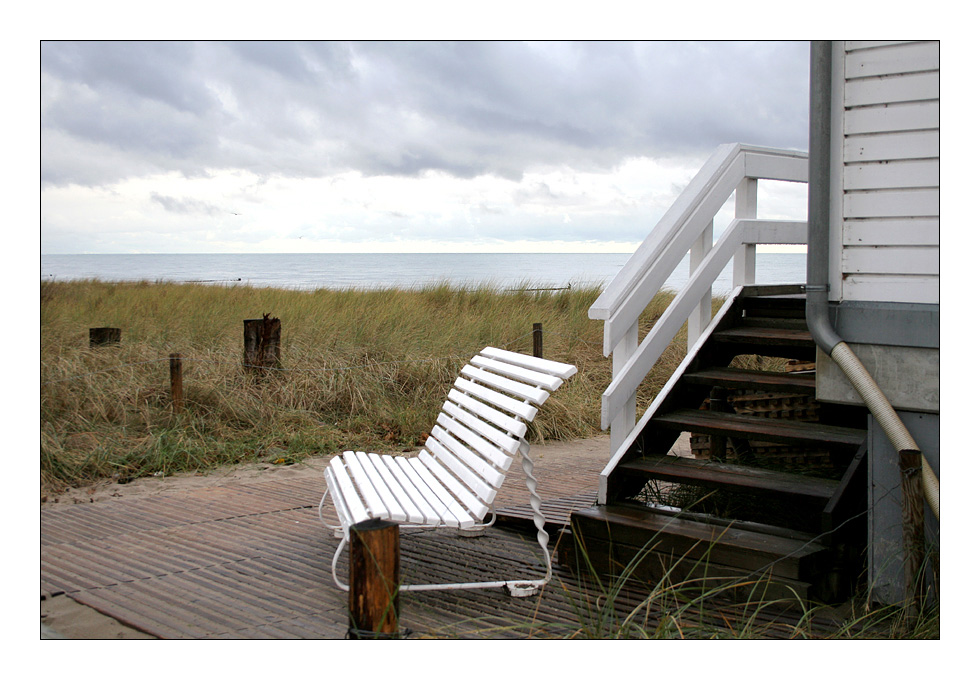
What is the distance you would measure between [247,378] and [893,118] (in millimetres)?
5955

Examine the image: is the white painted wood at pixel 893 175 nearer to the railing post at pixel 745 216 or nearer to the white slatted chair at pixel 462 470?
the white slatted chair at pixel 462 470

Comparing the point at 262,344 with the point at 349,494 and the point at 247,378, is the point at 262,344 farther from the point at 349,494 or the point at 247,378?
→ the point at 349,494

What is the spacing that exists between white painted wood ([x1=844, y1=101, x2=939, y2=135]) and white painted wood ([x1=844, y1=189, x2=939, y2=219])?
10.4 inches

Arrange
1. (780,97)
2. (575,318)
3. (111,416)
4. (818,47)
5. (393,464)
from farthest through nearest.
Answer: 1. (575,318)
2. (111,416)
3. (780,97)
4. (393,464)
5. (818,47)

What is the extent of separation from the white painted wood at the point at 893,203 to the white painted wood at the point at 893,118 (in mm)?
265

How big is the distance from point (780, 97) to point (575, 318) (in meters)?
6.20

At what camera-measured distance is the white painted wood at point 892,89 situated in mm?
3330

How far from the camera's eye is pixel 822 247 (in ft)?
11.8

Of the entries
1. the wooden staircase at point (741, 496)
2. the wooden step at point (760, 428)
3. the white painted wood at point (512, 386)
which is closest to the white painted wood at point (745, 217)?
the wooden staircase at point (741, 496)

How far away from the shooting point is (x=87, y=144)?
14.7 feet

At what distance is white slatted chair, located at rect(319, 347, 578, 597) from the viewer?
3.48 meters

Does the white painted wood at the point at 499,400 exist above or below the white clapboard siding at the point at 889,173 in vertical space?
below
